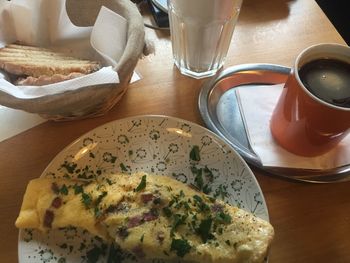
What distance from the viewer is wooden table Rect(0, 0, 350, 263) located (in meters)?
0.60

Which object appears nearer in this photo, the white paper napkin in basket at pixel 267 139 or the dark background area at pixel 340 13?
the white paper napkin in basket at pixel 267 139

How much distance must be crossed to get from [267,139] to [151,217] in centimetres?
27

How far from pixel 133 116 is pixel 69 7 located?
27 cm

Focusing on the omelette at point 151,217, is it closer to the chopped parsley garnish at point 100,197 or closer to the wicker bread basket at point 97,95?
the chopped parsley garnish at point 100,197

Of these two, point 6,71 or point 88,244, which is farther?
point 6,71

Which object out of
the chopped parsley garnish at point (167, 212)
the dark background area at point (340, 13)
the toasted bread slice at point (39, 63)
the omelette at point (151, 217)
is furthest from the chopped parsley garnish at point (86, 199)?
the dark background area at point (340, 13)

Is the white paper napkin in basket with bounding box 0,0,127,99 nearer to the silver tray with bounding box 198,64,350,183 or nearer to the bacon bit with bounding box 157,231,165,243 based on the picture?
the silver tray with bounding box 198,64,350,183

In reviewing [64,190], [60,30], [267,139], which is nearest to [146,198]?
[64,190]

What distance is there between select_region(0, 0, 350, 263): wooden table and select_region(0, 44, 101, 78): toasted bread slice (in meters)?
0.09

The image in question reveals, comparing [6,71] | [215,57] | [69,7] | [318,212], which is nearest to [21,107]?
[6,71]

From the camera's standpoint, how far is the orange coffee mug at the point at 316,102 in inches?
23.1

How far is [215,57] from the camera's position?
2.56ft

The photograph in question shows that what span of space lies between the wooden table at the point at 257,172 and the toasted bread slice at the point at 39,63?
3.6 inches

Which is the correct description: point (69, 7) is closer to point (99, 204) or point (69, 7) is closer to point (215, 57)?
point (215, 57)
